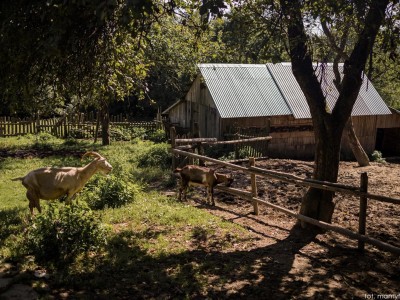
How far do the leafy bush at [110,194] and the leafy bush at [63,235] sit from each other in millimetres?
2893

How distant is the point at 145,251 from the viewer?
7.32 m

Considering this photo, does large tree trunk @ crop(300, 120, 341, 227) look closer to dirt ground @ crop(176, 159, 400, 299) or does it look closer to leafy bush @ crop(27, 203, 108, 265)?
dirt ground @ crop(176, 159, 400, 299)

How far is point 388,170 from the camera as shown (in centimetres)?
1722

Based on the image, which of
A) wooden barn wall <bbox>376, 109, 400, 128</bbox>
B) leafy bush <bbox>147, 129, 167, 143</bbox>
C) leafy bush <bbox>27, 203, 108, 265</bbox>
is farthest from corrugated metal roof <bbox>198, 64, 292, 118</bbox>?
leafy bush <bbox>27, 203, 108, 265</bbox>

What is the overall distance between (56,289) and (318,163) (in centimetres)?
590

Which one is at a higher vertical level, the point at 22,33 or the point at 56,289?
the point at 22,33

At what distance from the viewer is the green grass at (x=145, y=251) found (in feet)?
19.4

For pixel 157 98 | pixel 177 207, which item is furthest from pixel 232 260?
pixel 157 98

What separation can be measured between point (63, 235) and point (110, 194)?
3559mm

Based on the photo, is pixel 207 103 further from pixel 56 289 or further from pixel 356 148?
pixel 56 289

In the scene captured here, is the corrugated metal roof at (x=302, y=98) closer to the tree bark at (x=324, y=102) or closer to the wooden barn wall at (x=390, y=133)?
the wooden barn wall at (x=390, y=133)

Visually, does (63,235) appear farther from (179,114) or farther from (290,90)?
(179,114)

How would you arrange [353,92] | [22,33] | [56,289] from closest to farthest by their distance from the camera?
[56,289] → [22,33] → [353,92]

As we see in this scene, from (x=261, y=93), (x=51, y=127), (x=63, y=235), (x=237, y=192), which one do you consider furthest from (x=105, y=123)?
(x=63, y=235)
